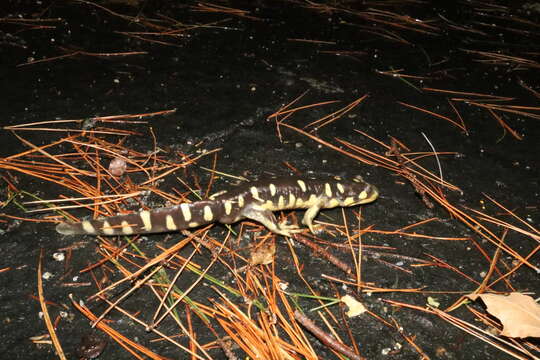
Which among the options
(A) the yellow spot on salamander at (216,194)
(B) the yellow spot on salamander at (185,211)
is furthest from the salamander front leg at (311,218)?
(B) the yellow spot on salamander at (185,211)

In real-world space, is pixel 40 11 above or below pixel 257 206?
above

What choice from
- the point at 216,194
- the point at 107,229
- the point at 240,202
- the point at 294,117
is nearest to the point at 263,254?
the point at 240,202

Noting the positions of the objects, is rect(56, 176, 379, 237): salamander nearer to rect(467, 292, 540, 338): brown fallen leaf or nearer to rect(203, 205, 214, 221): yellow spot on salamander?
rect(203, 205, 214, 221): yellow spot on salamander

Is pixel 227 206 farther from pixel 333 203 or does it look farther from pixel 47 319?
pixel 47 319

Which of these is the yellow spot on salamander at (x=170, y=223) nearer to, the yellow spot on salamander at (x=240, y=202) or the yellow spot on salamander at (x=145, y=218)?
the yellow spot on salamander at (x=145, y=218)

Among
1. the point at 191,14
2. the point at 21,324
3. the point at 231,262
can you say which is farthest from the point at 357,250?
the point at 191,14

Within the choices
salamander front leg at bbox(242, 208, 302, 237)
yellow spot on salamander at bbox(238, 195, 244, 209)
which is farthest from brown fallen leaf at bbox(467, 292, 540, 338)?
yellow spot on salamander at bbox(238, 195, 244, 209)

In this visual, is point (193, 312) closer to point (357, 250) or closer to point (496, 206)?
point (357, 250)
